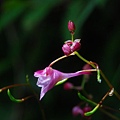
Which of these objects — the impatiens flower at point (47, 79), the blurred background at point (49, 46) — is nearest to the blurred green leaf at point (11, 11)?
the blurred background at point (49, 46)

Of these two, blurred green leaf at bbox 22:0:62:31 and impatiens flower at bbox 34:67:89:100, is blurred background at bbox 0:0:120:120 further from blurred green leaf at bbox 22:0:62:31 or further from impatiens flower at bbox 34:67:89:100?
impatiens flower at bbox 34:67:89:100

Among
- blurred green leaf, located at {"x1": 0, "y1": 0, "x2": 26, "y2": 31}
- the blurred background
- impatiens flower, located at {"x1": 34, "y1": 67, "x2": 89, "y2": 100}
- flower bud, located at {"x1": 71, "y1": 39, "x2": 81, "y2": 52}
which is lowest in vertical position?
the blurred background

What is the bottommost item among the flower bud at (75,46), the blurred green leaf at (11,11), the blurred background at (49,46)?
the blurred background at (49,46)

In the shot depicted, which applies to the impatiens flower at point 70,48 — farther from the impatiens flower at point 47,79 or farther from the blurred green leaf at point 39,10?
the blurred green leaf at point 39,10

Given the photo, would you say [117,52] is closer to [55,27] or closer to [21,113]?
[55,27]

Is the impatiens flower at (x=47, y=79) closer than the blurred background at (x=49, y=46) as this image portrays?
Yes

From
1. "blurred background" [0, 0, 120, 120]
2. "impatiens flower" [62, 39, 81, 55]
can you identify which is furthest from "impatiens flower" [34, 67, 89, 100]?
"blurred background" [0, 0, 120, 120]

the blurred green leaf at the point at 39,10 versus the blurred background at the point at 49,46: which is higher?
the blurred green leaf at the point at 39,10

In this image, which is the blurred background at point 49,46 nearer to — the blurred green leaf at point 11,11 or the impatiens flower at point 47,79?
the blurred green leaf at point 11,11

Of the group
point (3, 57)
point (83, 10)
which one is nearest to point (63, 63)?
point (3, 57)
